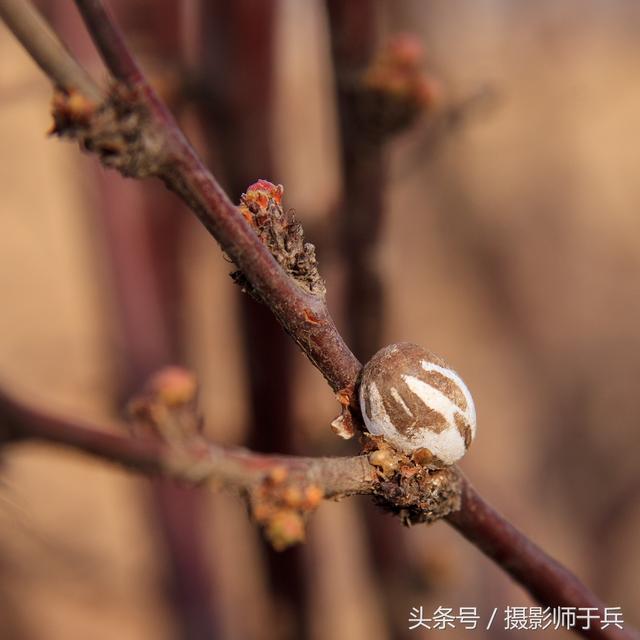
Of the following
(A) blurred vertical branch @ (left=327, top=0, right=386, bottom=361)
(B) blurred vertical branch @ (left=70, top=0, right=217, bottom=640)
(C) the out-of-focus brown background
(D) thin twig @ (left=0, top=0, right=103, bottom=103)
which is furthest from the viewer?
(C) the out-of-focus brown background

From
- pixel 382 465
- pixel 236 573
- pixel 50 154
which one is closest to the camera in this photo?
pixel 382 465

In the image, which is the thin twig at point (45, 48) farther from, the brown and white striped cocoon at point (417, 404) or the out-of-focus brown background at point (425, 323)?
the out-of-focus brown background at point (425, 323)

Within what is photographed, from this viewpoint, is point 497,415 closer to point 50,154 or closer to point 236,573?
point 236,573

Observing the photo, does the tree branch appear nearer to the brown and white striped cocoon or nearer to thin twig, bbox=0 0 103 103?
the brown and white striped cocoon

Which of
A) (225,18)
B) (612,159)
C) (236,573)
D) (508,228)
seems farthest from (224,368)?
(612,159)

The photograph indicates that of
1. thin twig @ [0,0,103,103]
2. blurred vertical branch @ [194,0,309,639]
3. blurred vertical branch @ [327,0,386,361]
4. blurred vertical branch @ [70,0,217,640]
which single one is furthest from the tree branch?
blurred vertical branch @ [70,0,217,640]

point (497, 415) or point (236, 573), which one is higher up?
point (497, 415)
